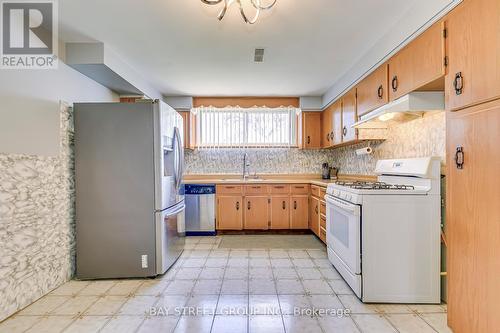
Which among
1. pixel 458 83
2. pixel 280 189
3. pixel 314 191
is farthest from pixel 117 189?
pixel 458 83

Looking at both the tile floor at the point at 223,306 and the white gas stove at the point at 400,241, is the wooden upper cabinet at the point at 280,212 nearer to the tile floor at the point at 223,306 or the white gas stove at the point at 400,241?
the tile floor at the point at 223,306

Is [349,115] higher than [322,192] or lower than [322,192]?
higher

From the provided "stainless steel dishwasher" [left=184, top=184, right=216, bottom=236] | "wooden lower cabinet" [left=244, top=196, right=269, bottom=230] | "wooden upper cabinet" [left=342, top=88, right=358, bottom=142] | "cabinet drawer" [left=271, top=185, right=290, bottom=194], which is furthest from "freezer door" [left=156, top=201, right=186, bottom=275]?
"wooden upper cabinet" [left=342, top=88, right=358, bottom=142]

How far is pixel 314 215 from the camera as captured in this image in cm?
427

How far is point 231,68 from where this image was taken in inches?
134

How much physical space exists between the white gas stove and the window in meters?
2.88

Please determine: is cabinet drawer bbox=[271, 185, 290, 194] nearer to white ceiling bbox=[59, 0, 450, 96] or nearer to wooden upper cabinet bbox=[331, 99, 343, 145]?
wooden upper cabinet bbox=[331, 99, 343, 145]

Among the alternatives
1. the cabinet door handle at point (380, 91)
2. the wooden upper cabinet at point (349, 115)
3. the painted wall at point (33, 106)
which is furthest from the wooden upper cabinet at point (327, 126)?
the painted wall at point (33, 106)

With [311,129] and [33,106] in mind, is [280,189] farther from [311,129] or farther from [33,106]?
[33,106]

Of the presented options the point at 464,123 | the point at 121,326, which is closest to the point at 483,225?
the point at 464,123

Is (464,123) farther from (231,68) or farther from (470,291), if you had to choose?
(231,68)

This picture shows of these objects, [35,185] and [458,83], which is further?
[35,185]

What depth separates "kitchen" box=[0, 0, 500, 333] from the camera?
170 cm
